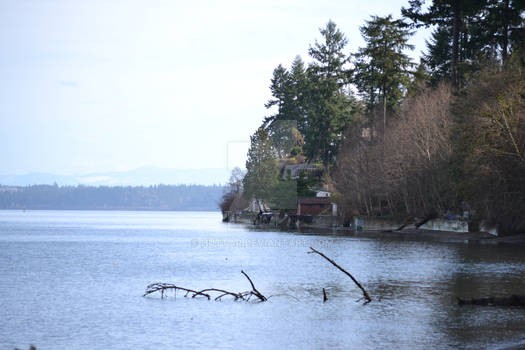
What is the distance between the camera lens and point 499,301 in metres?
25.9

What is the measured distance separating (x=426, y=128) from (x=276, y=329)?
49994 mm

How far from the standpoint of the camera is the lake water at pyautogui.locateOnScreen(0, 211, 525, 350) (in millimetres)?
21141

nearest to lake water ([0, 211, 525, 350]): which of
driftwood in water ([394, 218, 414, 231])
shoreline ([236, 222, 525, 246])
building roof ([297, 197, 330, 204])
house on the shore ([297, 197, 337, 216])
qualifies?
shoreline ([236, 222, 525, 246])

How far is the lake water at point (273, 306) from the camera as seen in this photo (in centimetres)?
2114

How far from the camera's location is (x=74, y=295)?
32.1 metres

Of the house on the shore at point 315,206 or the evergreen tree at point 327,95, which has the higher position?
the evergreen tree at point 327,95

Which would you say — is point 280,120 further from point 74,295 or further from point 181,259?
point 74,295

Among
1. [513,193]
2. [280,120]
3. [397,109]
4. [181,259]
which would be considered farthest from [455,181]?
[280,120]

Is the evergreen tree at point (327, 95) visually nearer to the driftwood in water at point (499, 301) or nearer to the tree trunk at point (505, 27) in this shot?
the tree trunk at point (505, 27)

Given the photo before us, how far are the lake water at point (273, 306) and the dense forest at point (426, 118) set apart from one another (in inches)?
294

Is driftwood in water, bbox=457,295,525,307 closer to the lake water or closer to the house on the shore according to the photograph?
the lake water

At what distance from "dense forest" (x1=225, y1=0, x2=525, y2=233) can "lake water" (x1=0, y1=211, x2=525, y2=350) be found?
7471 millimetres

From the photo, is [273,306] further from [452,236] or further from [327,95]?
[327,95]

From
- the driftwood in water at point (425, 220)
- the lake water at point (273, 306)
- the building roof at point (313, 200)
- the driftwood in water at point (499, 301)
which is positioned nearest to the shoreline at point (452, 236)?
the driftwood in water at point (425, 220)
